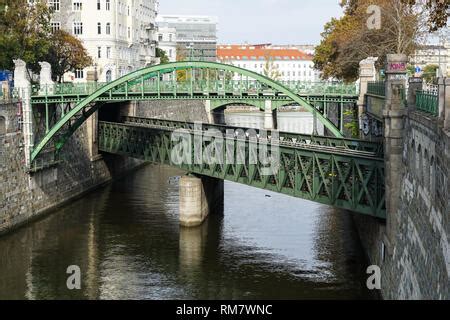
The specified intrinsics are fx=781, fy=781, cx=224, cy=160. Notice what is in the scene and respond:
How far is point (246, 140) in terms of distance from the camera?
4847 centimetres

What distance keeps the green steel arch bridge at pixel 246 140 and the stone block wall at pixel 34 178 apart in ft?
5.59

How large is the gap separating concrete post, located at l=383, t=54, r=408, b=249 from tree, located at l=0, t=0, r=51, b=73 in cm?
4278

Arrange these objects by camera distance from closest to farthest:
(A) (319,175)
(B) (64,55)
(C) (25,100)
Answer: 1. (A) (319,175)
2. (C) (25,100)
3. (B) (64,55)

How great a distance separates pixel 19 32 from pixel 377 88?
3576 cm

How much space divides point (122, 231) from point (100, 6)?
212ft

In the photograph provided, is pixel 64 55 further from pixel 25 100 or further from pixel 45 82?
pixel 25 100

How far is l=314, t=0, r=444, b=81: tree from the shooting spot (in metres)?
65.1

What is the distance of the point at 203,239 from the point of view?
160 feet

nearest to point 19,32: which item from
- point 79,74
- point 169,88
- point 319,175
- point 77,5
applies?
point 169,88

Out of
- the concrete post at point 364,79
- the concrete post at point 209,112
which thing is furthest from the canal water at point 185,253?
the concrete post at point 209,112

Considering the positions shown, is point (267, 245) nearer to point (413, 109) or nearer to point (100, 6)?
point (413, 109)

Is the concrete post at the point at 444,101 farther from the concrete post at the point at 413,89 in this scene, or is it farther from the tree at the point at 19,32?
the tree at the point at 19,32

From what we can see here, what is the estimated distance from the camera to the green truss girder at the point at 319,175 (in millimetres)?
37031

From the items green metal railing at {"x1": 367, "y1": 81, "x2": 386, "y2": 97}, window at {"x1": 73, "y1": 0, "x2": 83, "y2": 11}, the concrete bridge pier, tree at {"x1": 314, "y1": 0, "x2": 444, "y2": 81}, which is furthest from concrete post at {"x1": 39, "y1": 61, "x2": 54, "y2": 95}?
the concrete bridge pier
